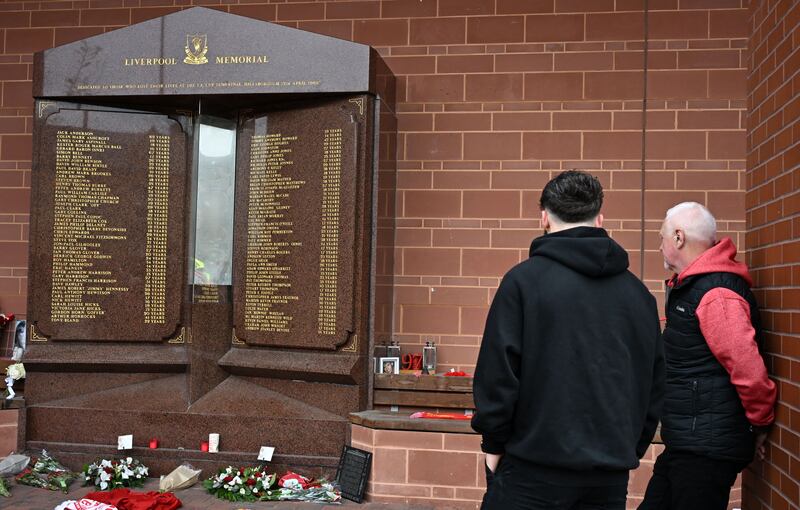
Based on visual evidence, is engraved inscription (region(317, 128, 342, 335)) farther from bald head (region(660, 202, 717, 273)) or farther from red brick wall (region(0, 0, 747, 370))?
bald head (region(660, 202, 717, 273))

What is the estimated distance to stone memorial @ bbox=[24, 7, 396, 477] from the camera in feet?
18.5

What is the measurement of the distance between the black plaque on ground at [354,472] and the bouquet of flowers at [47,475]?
1.67 meters

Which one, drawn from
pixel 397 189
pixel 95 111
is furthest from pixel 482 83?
pixel 95 111

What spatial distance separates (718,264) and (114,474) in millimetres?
3959

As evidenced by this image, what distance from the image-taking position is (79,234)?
6012 millimetres

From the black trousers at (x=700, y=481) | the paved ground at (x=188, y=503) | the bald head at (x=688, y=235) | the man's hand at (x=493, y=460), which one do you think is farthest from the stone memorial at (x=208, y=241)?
the man's hand at (x=493, y=460)

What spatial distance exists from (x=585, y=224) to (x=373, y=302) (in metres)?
3.30

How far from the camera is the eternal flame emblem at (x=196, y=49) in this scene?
5.87 metres

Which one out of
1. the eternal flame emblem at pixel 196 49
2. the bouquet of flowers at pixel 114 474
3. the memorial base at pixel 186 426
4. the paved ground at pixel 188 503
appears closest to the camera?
the paved ground at pixel 188 503

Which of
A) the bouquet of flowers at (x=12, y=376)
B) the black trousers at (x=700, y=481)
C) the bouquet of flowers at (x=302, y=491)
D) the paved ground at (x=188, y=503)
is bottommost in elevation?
the paved ground at (x=188, y=503)

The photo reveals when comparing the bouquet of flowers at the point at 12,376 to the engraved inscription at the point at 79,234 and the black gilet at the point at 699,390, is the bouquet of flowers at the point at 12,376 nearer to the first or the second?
the engraved inscription at the point at 79,234

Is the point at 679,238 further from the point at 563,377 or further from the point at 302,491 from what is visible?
the point at 302,491

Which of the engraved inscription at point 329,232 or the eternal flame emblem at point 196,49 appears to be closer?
the engraved inscription at point 329,232

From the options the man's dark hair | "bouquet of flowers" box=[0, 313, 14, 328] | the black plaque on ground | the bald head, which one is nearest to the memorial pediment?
"bouquet of flowers" box=[0, 313, 14, 328]
